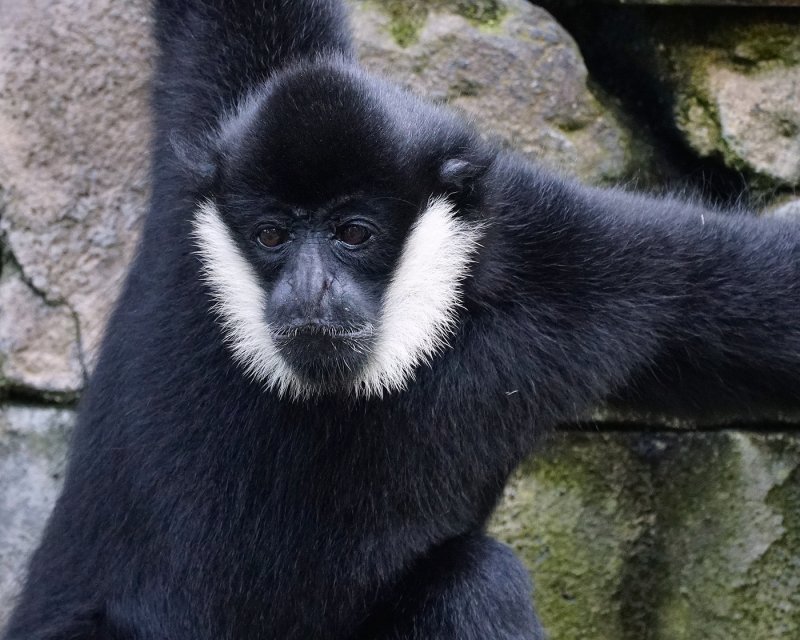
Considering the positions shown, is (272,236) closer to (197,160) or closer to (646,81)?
(197,160)

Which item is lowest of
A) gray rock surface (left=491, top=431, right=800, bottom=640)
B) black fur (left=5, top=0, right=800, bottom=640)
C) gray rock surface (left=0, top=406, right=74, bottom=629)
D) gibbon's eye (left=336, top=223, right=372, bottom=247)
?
gray rock surface (left=0, top=406, right=74, bottom=629)

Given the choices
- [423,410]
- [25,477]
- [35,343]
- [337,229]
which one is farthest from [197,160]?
[25,477]

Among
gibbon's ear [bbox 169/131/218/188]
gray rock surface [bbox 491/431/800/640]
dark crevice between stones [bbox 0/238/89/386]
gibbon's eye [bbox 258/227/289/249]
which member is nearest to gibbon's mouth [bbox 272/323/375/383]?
Result: gibbon's eye [bbox 258/227/289/249]

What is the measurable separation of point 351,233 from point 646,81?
111 inches

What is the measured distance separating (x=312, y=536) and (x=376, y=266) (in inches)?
43.7

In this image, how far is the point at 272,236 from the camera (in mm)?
4445

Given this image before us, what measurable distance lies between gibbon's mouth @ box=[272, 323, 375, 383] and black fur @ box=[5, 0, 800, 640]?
0.22 meters

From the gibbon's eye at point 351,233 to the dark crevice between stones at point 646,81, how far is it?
2353mm

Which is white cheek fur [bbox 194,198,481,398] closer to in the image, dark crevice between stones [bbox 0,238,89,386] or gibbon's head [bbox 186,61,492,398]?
gibbon's head [bbox 186,61,492,398]

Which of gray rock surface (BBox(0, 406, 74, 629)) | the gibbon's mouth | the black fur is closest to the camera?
the gibbon's mouth

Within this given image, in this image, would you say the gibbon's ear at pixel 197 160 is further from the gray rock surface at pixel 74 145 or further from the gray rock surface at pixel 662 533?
the gray rock surface at pixel 662 533

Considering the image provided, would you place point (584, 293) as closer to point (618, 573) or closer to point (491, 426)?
point (491, 426)

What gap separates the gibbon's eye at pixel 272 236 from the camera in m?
4.43

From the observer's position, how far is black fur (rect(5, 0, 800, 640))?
4715 mm
